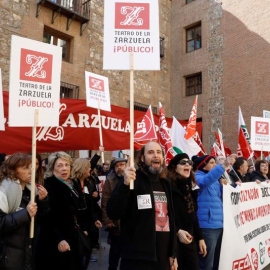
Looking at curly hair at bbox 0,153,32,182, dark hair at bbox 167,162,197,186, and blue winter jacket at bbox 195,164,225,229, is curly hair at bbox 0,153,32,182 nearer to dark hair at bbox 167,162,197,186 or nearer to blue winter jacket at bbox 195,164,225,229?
dark hair at bbox 167,162,197,186

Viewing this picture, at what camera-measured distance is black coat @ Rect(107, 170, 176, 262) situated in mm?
2502

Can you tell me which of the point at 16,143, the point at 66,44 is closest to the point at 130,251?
the point at 16,143

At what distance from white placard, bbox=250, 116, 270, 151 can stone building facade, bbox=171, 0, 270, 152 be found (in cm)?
692

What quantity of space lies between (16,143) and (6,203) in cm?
274

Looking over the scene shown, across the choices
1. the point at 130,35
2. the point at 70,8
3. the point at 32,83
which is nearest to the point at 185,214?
the point at 130,35

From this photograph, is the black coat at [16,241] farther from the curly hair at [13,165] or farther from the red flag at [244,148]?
the red flag at [244,148]

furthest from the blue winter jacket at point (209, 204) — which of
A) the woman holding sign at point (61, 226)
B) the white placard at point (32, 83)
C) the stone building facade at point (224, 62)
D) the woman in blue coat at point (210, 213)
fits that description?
the stone building facade at point (224, 62)

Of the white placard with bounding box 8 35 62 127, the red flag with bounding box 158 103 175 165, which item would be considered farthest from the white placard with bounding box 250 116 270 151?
the white placard with bounding box 8 35 62 127

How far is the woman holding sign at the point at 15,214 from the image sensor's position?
247cm

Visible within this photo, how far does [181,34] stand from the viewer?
1758cm

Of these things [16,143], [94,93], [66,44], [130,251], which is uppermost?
[66,44]

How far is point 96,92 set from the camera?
622cm

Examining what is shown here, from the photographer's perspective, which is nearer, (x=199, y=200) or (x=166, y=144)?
(x=199, y=200)

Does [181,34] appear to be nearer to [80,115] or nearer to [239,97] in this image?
[239,97]
